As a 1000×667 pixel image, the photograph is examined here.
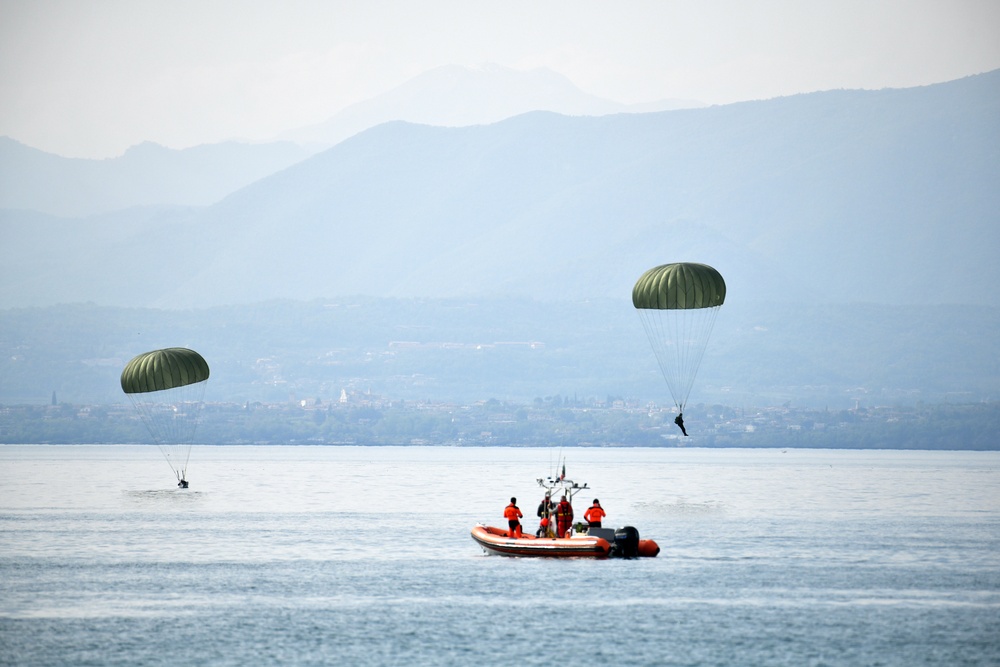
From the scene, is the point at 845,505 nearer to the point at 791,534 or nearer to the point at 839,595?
the point at 791,534

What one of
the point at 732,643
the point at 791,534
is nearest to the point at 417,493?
the point at 791,534

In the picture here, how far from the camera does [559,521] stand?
59375 millimetres

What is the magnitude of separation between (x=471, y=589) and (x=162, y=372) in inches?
1706

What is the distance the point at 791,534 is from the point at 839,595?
2393 cm

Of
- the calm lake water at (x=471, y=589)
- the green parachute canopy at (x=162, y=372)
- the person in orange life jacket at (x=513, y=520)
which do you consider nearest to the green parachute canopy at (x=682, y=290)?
the calm lake water at (x=471, y=589)

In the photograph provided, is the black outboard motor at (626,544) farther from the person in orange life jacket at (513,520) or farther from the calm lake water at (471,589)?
the person in orange life jacket at (513,520)

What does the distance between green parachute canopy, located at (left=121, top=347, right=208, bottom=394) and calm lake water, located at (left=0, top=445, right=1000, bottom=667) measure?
8.39 metres

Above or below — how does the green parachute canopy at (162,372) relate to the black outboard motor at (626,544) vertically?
above

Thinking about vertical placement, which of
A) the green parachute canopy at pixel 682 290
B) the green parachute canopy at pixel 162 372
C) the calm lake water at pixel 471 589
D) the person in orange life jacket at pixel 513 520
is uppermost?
the green parachute canopy at pixel 682 290

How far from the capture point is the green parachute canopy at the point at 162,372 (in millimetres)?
89438

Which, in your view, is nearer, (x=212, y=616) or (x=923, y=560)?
(x=212, y=616)

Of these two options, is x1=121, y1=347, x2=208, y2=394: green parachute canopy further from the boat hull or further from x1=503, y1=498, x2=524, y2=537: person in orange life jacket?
the boat hull

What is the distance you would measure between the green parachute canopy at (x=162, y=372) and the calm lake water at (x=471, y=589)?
27.5 feet

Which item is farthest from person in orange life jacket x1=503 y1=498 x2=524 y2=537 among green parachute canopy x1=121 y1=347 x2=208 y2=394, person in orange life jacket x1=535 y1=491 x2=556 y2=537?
green parachute canopy x1=121 y1=347 x2=208 y2=394
